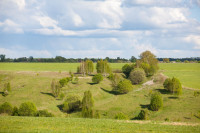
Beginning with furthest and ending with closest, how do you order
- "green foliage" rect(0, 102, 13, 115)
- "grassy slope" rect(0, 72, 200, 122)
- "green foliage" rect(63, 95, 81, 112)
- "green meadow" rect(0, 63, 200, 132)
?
1. "green foliage" rect(63, 95, 81, 112)
2. "grassy slope" rect(0, 72, 200, 122)
3. "green foliage" rect(0, 102, 13, 115)
4. "green meadow" rect(0, 63, 200, 132)

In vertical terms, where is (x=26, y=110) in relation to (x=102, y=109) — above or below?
above

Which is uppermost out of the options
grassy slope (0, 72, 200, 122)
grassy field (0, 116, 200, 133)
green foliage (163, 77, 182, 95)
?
grassy field (0, 116, 200, 133)

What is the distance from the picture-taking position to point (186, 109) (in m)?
49.6

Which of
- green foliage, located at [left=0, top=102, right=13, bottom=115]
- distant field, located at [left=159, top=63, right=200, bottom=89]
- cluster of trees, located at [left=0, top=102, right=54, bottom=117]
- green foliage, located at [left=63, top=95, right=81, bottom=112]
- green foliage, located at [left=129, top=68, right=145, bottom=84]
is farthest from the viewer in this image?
green foliage, located at [left=129, top=68, right=145, bottom=84]

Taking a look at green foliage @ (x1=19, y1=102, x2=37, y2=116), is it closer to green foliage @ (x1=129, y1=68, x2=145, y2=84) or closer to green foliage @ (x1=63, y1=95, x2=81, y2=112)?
green foliage @ (x1=63, y1=95, x2=81, y2=112)

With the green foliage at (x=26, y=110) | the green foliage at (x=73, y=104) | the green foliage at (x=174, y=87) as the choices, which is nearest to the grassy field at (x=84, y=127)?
the green foliage at (x=26, y=110)

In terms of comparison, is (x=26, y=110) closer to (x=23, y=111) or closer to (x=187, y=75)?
(x=23, y=111)

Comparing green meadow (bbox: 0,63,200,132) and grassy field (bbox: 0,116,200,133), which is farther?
green meadow (bbox: 0,63,200,132)

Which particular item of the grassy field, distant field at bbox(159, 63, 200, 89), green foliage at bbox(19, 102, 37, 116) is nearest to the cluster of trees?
green foliage at bbox(19, 102, 37, 116)

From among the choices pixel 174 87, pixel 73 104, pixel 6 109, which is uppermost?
pixel 174 87

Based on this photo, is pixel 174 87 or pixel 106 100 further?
pixel 174 87

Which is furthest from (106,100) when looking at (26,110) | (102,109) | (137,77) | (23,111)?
(23,111)

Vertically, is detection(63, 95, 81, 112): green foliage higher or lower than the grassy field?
lower

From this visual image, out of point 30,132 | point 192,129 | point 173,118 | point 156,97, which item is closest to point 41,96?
point 156,97
